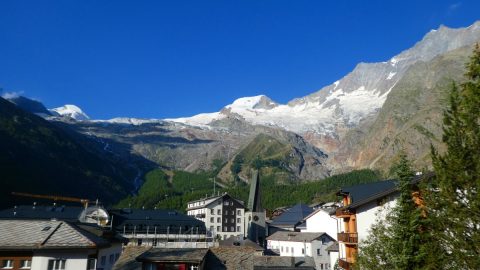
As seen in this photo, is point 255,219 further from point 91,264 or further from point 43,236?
point 43,236

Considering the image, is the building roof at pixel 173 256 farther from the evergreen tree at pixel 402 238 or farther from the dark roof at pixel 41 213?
the dark roof at pixel 41 213

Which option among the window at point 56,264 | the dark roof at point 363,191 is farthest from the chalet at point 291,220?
the window at point 56,264

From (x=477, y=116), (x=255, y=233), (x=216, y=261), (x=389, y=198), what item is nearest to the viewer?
(x=477, y=116)

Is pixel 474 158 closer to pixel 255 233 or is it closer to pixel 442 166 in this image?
pixel 442 166

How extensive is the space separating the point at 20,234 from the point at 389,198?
3481 centimetres

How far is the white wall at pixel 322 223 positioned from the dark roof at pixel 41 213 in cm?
6745

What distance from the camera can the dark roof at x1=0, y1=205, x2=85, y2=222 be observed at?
109m

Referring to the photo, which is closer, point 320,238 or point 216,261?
point 216,261

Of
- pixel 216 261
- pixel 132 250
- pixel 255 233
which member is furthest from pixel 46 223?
pixel 255 233

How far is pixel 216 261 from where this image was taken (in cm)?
4362

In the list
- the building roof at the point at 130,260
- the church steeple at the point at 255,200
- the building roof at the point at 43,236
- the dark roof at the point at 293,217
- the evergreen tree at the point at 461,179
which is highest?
the church steeple at the point at 255,200

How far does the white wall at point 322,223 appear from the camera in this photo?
101325 mm

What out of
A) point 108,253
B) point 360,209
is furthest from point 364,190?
point 108,253

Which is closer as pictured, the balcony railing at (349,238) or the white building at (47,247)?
the white building at (47,247)
